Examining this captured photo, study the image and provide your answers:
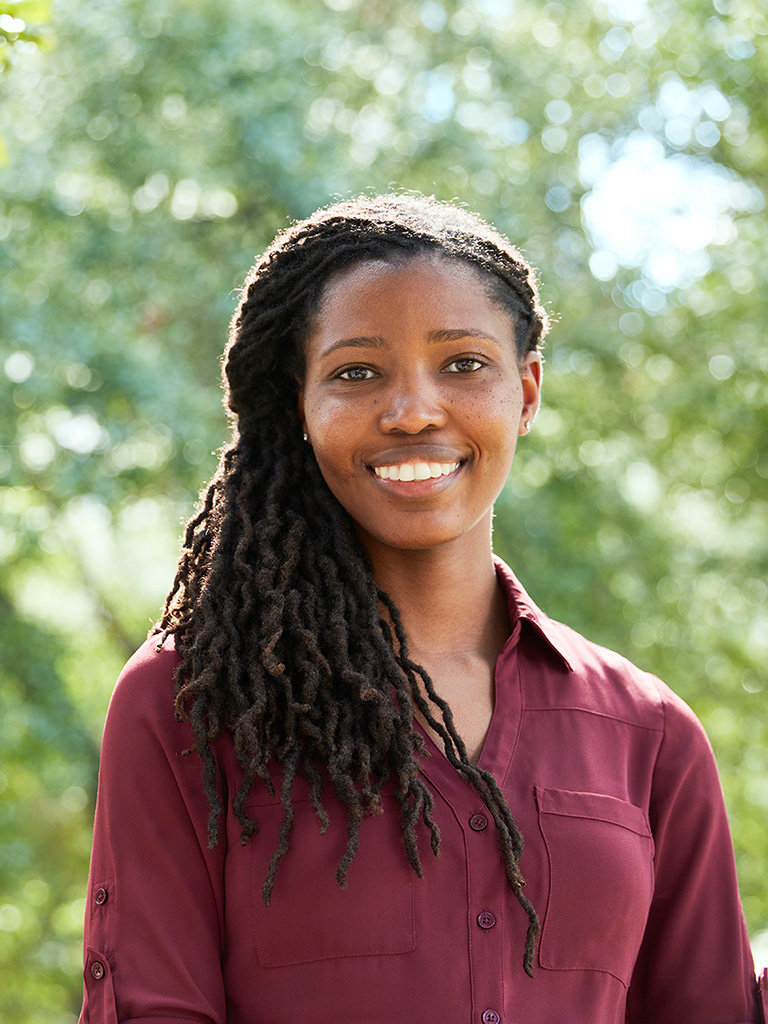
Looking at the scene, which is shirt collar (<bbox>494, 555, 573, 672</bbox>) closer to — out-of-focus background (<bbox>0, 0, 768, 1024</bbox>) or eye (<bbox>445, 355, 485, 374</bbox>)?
eye (<bbox>445, 355, 485, 374</bbox>)

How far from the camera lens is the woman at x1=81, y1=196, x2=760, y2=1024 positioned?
180cm

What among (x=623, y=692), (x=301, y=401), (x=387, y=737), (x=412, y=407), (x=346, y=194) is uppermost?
(x=346, y=194)

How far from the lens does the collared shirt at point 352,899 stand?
1.78m

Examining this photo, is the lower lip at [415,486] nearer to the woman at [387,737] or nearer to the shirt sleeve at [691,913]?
the woman at [387,737]

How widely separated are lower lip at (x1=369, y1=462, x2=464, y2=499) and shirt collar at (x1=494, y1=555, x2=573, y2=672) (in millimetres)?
269

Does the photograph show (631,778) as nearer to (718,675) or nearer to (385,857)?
(385,857)

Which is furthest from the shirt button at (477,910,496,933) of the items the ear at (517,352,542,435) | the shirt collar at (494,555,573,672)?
the ear at (517,352,542,435)

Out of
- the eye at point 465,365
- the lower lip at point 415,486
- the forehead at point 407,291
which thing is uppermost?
the forehead at point 407,291

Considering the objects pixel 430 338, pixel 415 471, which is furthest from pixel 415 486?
pixel 430 338

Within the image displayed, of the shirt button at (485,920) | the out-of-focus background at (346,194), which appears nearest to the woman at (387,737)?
the shirt button at (485,920)

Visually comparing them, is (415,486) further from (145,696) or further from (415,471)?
(145,696)

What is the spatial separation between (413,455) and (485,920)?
0.72 meters

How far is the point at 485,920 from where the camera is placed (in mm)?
1815

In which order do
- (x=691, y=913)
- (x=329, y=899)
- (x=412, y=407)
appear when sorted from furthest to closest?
(x=691, y=913)
(x=412, y=407)
(x=329, y=899)
